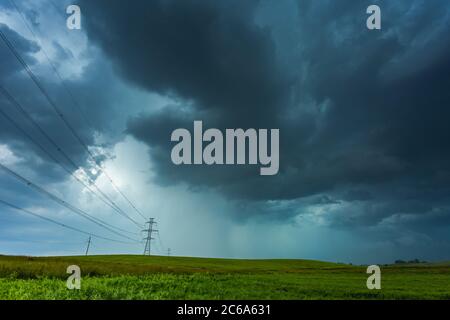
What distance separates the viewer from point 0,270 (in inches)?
1586

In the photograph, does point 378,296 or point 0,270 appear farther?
point 0,270
